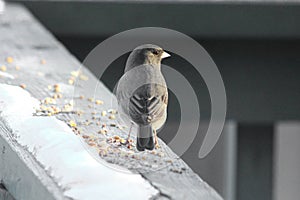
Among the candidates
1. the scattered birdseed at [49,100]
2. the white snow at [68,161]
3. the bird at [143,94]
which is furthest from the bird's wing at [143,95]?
the scattered birdseed at [49,100]

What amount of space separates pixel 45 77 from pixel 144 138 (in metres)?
0.52

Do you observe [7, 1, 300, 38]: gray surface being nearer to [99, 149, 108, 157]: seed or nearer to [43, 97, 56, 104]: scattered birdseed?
[43, 97, 56, 104]: scattered birdseed

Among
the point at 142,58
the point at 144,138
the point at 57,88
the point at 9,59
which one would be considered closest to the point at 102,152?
the point at 144,138

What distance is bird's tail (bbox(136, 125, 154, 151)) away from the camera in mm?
1192

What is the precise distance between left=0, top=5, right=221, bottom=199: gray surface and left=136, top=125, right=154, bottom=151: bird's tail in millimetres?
24

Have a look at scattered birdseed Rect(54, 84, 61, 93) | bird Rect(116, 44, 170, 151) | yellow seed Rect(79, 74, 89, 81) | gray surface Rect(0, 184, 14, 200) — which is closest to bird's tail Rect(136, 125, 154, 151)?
bird Rect(116, 44, 170, 151)

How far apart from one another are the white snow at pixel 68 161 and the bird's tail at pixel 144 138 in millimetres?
99

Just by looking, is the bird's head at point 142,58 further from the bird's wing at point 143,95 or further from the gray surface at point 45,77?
the gray surface at point 45,77

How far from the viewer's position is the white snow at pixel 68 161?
0.96m

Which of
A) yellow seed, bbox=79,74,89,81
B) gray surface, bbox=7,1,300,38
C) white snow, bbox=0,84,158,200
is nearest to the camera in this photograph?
white snow, bbox=0,84,158,200

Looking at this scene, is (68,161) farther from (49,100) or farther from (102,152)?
(49,100)

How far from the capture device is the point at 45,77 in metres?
1.68

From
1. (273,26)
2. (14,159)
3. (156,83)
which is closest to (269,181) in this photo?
(273,26)

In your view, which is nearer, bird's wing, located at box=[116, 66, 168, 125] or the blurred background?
bird's wing, located at box=[116, 66, 168, 125]
